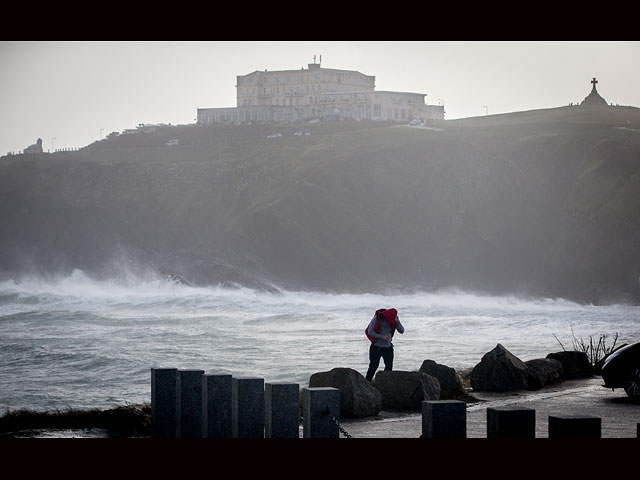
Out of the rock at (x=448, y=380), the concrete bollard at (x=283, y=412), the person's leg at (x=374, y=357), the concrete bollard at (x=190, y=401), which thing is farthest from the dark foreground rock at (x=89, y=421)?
the rock at (x=448, y=380)

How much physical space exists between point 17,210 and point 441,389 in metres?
108

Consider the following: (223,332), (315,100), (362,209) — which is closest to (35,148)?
(315,100)

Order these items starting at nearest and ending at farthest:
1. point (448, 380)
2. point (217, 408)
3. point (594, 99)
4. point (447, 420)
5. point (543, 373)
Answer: point (447, 420)
point (217, 408)
point (448, 380)
point (543, 373)
point (594, 99)

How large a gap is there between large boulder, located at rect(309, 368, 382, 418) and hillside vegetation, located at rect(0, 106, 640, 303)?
71.2m

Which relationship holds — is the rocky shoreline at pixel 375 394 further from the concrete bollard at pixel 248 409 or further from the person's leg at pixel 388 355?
the concrete bollard at pixel 248 409

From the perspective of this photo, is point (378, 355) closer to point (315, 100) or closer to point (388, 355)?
point (388, 355)

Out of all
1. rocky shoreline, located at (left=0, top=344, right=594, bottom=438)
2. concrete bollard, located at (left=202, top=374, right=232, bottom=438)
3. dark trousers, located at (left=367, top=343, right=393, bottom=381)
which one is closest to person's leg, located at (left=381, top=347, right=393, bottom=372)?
dark trousers, located at (left=367, top=343, right=393, bottom=381)

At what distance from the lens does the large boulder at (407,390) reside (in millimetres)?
16422

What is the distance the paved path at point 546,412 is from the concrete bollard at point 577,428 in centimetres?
361

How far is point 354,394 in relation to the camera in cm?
1551

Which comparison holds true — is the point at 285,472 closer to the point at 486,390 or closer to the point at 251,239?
the point at 486,390

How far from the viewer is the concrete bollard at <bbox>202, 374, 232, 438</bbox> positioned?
1243 centimetres

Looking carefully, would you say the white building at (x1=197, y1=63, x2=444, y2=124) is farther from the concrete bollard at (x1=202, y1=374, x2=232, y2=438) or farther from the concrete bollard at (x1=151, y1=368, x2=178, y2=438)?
the concrete bollard at (x1=202, y1=374, x2=232, y2=438)

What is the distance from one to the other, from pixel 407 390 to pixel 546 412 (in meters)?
2.13
